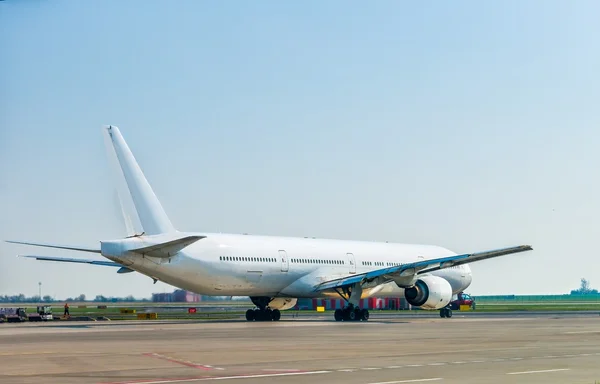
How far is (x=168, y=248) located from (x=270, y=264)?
8417mm

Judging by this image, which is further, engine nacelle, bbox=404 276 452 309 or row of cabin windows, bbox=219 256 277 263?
engine nacelle, bbox=404 276 452 309

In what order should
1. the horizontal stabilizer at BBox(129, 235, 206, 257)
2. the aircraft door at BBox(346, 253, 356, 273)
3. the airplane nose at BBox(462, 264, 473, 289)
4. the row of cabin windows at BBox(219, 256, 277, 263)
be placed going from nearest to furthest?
the horizontal stabilizer at BBox(129, 235, 206, 257), the row of cabin windows at BBox(219, 256, 277, 263), the aircraft door at BBox(346, 253, 356, 273), the airplane nose at BBox(462, 264, 473, 289)

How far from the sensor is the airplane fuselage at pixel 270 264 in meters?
45.7

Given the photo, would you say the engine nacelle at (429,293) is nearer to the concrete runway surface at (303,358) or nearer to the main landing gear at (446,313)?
the main landing gear at (446,313)

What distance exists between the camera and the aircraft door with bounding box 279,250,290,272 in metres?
51.3

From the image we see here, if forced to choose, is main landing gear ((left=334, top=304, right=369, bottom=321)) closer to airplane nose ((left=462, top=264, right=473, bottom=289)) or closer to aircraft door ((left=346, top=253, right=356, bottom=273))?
aircraft door ((left=346, top=253, right=356, bottom=273))

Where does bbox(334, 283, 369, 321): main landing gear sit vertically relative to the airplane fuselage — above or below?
below

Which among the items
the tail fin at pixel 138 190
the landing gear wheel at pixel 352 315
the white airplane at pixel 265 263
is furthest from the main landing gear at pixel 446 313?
the tail fin at pixel 138 190

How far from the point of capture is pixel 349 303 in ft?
171

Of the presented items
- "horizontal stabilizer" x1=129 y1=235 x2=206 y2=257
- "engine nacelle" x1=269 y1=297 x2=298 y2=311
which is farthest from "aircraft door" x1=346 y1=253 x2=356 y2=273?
"horizontal stabilizer" x1=129 y1=235 x2=206 y2=257

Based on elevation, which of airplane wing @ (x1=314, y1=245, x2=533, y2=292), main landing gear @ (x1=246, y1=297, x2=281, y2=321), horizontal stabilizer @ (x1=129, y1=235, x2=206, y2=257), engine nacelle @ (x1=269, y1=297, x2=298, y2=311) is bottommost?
main landing gear @ (x1=246, y1=297, x2=281, y2=321)

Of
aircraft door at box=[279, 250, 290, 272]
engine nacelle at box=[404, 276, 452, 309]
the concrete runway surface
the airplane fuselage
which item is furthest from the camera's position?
engine nacelle at box=[404, 276, 452, 309]

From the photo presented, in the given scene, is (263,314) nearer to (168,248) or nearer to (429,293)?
(429,293)

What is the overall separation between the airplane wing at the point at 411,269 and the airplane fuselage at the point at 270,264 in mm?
1330
